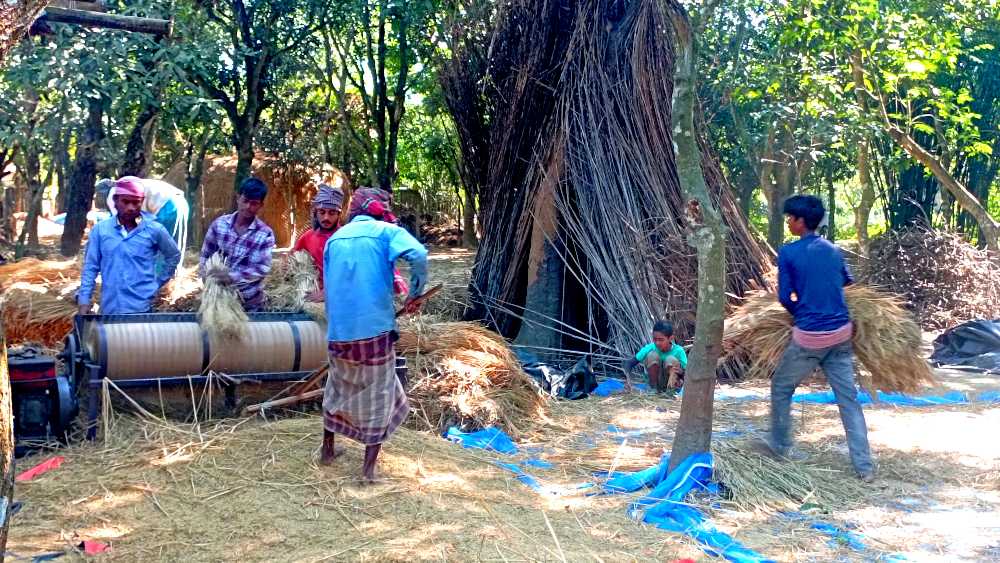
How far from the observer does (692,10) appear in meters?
11.5

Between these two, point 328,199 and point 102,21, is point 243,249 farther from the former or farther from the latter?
point 102,21

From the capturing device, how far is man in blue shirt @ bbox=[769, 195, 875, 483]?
4.86 metres

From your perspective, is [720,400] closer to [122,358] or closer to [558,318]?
[558,318]

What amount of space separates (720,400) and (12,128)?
8.34 meters

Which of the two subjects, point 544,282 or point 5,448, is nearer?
point 5,448

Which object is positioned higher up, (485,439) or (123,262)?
(123,262)

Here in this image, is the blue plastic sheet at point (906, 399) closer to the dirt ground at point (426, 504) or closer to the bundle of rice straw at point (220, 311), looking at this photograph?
the dirt ground at point (426, 504)

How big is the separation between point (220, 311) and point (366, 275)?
136 cm

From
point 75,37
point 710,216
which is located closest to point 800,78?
point 710,216

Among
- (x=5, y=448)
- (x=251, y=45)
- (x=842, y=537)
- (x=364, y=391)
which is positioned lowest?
(x=842, y=537)

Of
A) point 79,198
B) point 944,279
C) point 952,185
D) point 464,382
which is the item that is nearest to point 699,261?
point 464,382

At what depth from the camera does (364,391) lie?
4184 millimetres

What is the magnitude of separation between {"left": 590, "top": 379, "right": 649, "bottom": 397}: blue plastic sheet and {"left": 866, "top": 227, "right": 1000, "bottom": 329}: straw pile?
4.76m

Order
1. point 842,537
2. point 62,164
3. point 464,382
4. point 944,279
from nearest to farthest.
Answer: point 842,537
point 464,382
point 944,279
point 62,164
